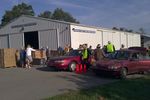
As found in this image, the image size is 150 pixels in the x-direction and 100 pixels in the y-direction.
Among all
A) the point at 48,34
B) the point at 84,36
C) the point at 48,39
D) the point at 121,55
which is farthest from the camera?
the point at 84,36

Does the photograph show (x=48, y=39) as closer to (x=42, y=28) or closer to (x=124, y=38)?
(x=42, y=28)

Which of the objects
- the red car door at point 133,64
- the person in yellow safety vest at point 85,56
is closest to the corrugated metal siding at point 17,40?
the person in yellow safety vest at point 85,56

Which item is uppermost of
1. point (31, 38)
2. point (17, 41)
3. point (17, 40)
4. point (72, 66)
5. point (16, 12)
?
point (16, 12)

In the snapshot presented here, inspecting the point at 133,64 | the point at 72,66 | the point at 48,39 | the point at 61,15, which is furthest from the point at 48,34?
the point at 61,15

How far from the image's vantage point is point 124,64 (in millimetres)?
18719

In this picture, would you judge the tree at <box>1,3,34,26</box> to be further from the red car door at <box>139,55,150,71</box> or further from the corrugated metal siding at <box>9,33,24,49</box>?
the red car door at <box>139,55,150,71</box>

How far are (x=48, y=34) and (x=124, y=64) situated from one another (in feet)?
61.7

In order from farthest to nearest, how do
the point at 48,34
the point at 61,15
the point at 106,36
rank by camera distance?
1. the point at 61,15
2. the point at 106,36
3. the point at 48,34

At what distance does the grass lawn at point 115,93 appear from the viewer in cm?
1245

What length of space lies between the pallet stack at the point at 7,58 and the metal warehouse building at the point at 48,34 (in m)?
8.21

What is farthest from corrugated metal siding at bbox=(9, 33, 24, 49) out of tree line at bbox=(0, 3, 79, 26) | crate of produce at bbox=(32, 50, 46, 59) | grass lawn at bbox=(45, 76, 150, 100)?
tree line at bbox=(0, 3, 79, 26)

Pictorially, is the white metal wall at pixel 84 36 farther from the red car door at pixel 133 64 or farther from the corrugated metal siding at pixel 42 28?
the red car door at pixel 133 64

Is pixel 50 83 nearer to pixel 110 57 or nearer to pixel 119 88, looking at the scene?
pixel 119 88

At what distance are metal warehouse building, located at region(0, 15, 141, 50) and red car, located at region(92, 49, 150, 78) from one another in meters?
14.8
